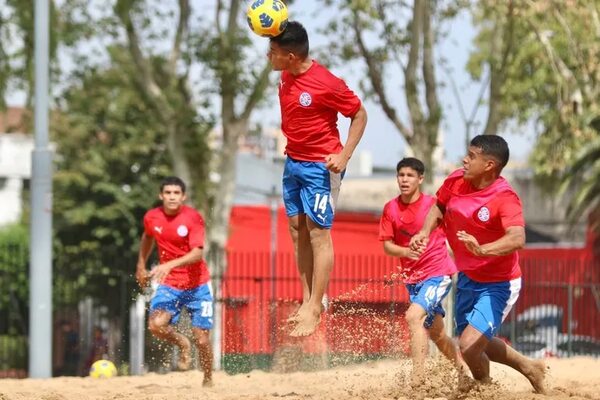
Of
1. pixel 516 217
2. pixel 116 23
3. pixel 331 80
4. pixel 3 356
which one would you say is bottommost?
pixel 3 356

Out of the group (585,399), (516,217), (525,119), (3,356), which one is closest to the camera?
(516,217)

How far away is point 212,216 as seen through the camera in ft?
79.2

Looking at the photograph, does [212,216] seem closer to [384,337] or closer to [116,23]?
[116,23]

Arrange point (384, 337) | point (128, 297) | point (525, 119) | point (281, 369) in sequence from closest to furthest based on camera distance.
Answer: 1. point (384, 337)
2. point (281, 369)
3. point (128, 297)
4. point (525, 119)

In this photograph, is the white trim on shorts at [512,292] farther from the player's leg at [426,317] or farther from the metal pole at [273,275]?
the metal pole at [273,275]

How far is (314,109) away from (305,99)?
11 cm

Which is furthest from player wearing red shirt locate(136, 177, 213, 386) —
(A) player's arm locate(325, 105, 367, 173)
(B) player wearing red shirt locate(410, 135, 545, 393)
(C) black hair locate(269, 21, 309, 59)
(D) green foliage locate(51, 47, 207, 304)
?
(D) green foliage locate(51, 47, 207, 304)

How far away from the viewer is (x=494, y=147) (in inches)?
396

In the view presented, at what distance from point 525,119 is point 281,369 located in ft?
69.8

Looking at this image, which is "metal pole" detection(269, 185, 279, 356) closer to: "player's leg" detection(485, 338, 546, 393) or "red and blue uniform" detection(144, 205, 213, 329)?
"red and blue uniform" detection(144, 205, 213, 329)

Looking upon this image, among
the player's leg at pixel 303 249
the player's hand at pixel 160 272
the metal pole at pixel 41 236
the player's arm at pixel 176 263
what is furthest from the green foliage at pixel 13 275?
the player's leg at pixel 303 249

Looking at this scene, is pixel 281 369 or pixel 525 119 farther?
pixel 525 119

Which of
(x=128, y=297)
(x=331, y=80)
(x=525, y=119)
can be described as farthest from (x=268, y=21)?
(x=525, y=119)

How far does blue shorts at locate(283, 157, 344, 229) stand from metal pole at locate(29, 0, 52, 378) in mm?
7269
